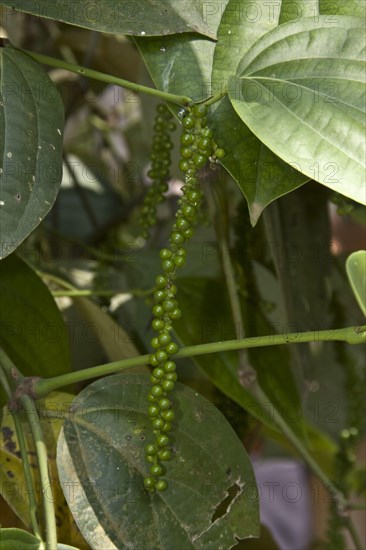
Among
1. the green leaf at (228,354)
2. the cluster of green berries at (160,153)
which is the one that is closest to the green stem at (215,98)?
the cluster of green berries at (160,153)

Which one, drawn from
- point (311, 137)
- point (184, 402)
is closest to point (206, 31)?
point (311, 137)

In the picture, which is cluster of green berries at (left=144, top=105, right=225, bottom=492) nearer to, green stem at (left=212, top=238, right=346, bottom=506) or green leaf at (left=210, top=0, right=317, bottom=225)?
green leaf at (left=210, top=0, right=317, bottom=225)

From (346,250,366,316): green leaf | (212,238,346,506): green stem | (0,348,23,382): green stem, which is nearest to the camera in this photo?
(346,250,366,316): green leaf

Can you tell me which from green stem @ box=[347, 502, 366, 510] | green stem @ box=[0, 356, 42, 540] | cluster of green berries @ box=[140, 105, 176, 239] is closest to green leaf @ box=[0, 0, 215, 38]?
cluster of green berries @ box=[140, 105, 176, 239]

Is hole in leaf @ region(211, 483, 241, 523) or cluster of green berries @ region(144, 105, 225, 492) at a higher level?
cluster of green berries @ region(144, 105, 225, 492)

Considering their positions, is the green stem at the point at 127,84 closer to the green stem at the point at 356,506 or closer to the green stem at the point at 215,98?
the green stem at the point at 215,98

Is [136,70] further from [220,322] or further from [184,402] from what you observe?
[184,402]
